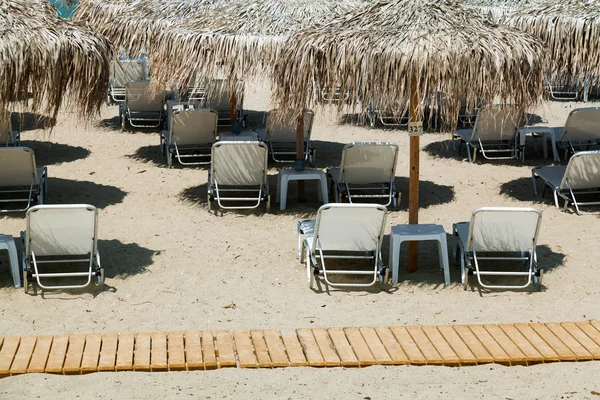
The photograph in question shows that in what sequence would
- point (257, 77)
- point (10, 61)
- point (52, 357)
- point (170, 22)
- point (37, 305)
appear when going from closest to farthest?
point (52, 357)
point (37, 305)
point (10, 61)
point (257, 77)
point (170, 22)

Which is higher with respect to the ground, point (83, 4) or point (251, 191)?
point (83, 4)

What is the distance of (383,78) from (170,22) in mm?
3849

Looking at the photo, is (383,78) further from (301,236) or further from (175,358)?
(175,358)

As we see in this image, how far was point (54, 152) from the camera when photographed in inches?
476

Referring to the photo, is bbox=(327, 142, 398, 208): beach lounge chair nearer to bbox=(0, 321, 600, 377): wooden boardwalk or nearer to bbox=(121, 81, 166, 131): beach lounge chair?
bbox=(0, 321, 600, 377): wooden boardwalk

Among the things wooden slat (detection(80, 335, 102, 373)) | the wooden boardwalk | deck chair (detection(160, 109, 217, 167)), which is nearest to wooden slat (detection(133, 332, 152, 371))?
the wooden boardwalk

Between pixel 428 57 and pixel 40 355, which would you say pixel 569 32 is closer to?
pixel 428 57

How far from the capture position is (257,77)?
938 centimetres

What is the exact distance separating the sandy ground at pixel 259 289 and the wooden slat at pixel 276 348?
0.12 metres

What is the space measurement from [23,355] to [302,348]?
1.71 meters

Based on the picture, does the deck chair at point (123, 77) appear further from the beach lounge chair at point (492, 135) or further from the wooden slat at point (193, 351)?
the wooden slat at point (193, 351)

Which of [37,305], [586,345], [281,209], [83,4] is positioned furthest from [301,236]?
[83,4]

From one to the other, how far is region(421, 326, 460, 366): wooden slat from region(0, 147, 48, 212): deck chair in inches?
179

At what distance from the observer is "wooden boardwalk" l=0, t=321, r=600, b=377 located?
559 cm
